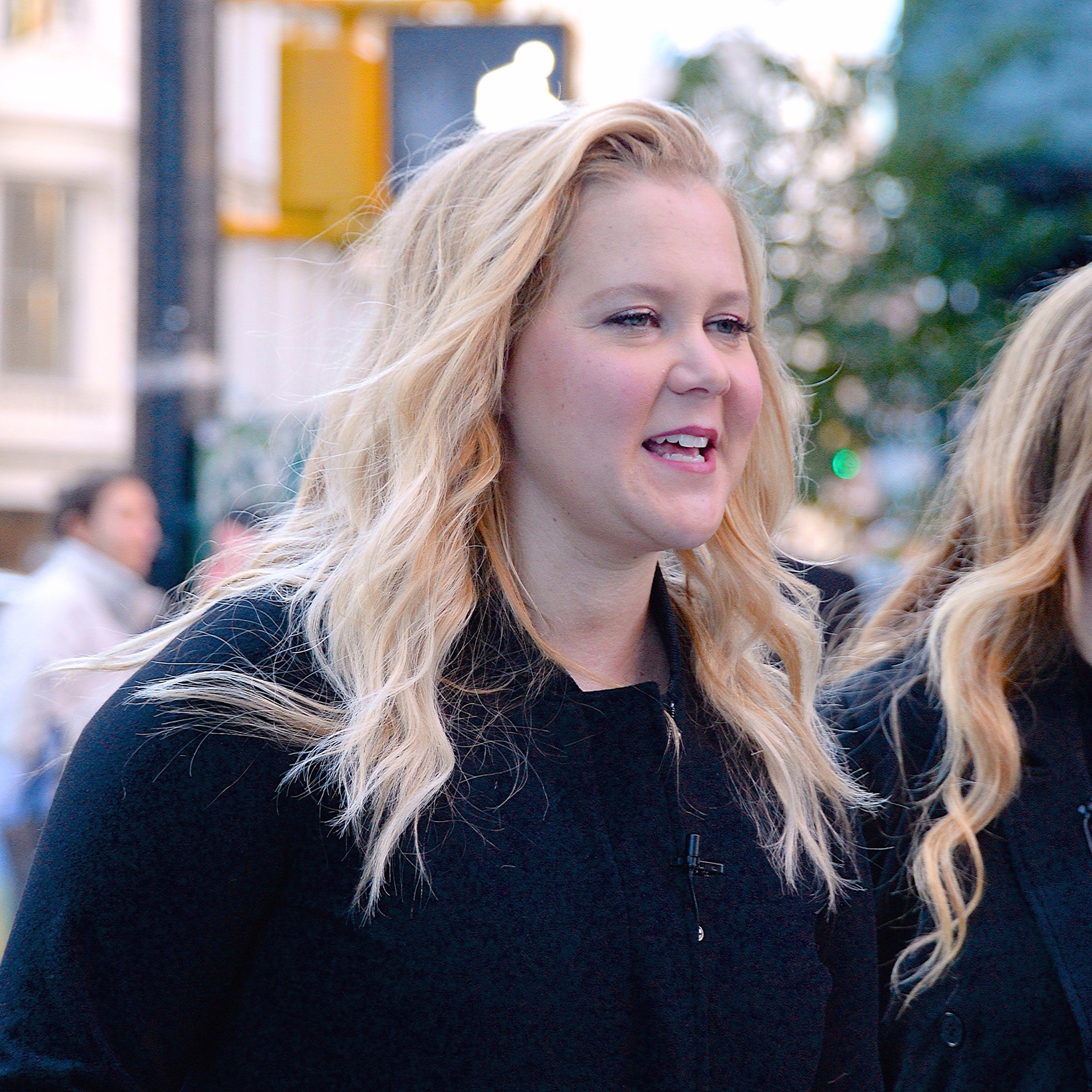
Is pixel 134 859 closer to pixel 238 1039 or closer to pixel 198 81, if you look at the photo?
pixel 238 1039

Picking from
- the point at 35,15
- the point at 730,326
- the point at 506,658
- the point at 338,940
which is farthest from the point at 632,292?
the point at 35,15

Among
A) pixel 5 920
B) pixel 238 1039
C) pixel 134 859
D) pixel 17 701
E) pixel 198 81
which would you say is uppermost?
pixel 198 81

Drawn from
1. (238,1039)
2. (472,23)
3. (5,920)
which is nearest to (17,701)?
(5,920)

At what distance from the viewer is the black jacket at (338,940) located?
5.19 feet

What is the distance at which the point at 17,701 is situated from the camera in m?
4.72

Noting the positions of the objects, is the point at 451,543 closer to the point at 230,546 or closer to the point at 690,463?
the point at 690,463

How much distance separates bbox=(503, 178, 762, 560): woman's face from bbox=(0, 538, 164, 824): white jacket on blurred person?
8.00ft

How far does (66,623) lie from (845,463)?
5.46 meters

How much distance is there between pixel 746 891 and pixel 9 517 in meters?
16.4

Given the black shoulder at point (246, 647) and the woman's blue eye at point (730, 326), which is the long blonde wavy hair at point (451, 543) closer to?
the black shoulder at point (246, 647)

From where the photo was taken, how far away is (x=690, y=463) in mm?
1876

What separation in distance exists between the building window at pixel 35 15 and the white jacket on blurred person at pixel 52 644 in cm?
1360

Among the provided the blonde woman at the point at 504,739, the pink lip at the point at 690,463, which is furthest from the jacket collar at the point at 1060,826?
the pink lip at the point at 690,463

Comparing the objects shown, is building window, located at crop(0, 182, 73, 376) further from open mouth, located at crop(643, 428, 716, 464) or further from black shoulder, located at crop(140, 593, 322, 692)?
→ open mouth, located at crop(643, 428, 716, 464)
